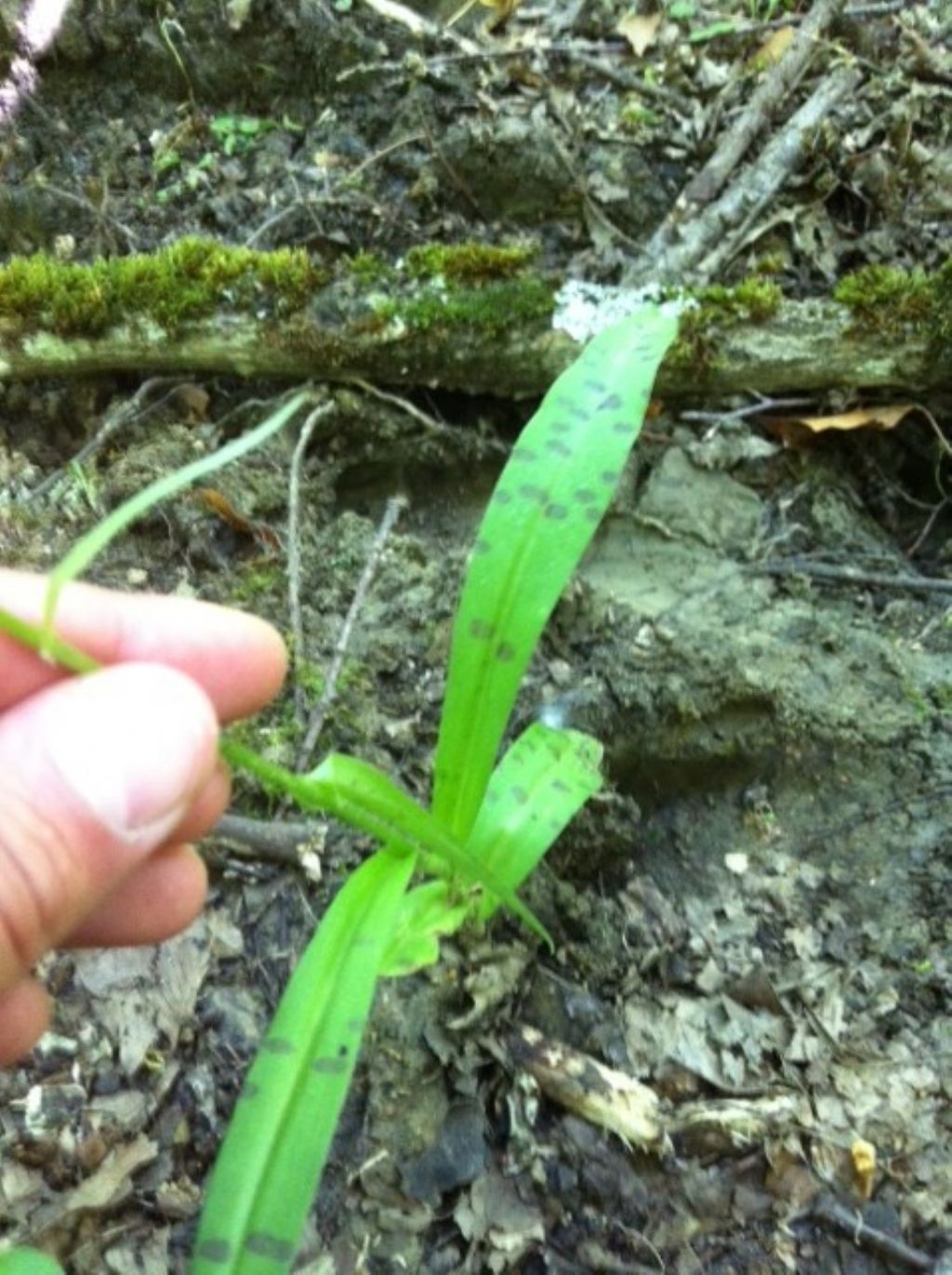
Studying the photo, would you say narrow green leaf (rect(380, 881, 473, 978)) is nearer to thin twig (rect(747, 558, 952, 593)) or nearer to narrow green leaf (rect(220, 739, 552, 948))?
narrow green leaf (rect(220, 739, 552, 948))

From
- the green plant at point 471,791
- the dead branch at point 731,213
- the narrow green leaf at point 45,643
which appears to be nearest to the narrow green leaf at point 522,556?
the green plant at point 471,791

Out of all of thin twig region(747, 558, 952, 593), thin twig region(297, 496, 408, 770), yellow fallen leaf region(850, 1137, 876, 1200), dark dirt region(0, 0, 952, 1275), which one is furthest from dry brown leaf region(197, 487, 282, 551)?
yellow fallen leaf region(850, 1137, 876, 1200)

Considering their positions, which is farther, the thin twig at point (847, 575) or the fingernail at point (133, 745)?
the thin twig at point (847, 575)

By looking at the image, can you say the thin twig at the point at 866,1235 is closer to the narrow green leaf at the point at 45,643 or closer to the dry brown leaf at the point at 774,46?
the narrow green leaf at the point at 45,643

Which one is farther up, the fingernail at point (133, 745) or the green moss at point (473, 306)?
the green moss at point (473, 306)

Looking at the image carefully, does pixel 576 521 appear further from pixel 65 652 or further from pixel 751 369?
pixel 751 369

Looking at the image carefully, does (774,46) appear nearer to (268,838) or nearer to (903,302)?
(903,302)
